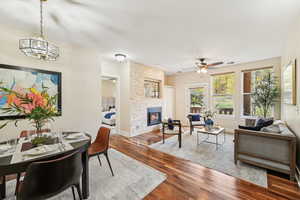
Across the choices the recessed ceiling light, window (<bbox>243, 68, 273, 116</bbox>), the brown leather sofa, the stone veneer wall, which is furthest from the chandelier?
window (<bbox>243, 68, 273, 116</bbox>)

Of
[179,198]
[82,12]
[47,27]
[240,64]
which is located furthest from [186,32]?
[240,64]

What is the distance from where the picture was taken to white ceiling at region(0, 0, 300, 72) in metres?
1.79

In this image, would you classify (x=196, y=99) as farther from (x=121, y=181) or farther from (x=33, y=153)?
(x=33, y=153)

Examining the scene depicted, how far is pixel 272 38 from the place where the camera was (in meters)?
2.79

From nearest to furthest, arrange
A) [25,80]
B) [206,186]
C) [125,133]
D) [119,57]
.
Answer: [206,186] < [25,80] < [119,57] < [125,133]

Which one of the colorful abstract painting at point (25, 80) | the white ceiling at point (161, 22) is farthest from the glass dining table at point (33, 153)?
the white ceiling at point (161, 22)

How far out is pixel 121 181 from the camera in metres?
2.02

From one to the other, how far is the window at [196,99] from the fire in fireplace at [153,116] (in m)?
1.75

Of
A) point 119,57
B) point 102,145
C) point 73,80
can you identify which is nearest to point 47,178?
point 102,145

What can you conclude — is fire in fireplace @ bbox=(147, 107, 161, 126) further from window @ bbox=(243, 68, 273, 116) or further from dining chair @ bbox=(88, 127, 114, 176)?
window @ bbox=(243, 68, 273, 116)

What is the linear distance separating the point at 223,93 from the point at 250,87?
34.9 inches

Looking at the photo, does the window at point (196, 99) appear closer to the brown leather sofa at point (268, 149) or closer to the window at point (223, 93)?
the window at point (223, 93)

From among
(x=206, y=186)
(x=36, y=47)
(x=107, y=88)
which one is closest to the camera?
(x=36, y=47)

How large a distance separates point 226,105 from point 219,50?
258cm
